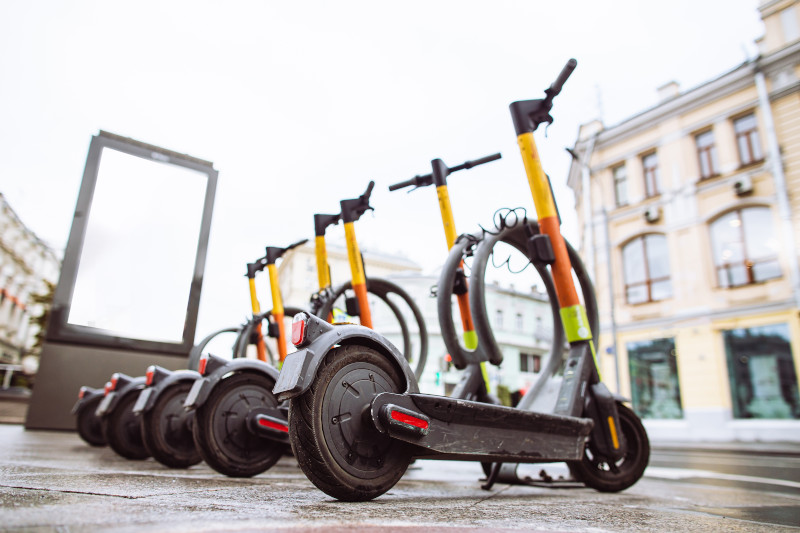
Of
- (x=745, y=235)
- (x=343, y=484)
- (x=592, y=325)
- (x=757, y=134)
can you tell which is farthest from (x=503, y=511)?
(x=757, y=134)

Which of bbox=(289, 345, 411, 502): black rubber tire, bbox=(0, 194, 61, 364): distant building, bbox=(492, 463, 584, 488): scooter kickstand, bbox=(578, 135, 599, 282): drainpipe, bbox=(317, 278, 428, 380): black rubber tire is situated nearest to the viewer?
bbox=(289, 345, 411, 502): black rubber tire

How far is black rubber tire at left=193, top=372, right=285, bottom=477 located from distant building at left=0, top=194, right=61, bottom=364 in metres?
14.0

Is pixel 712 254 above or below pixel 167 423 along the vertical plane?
above

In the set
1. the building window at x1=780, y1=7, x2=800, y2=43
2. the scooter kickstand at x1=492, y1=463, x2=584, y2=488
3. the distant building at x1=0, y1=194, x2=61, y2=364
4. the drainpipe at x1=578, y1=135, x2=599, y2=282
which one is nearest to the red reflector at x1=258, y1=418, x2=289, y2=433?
the scooter kickstand at x1=492, y1=463, x2=584, y2=488

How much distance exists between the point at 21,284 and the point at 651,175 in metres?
21.1

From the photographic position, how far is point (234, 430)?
2.72m

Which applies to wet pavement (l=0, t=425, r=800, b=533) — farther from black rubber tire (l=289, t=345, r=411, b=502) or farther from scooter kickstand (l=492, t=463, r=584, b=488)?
scooter kickstand (l=492, t=463, r=584, b=488)

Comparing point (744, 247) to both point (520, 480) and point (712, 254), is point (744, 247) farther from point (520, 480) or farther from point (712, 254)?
point (520, 480)

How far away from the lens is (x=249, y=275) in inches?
222

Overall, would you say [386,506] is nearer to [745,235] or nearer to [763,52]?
[745,235]

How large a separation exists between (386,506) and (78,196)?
21.3 ft

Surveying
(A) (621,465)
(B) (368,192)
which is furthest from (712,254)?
(A) (621,465)

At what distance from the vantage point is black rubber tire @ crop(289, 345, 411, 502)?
1.63m

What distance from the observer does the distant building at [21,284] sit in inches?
571
